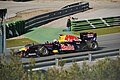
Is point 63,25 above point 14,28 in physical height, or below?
below

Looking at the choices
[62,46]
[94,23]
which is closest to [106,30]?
[94,23]

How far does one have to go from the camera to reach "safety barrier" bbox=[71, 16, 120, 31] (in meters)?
30.0

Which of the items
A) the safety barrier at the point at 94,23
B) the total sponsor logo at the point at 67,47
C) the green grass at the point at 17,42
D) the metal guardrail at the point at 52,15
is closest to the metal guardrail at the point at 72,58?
the total sponsor logo at the point at 67,47

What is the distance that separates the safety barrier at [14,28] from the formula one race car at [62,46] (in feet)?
22.4

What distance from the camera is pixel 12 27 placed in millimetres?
26594

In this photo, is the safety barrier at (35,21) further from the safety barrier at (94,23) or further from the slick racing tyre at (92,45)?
the slick racing tyre at (92,45)

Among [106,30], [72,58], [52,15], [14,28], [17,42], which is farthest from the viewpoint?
[52,15]

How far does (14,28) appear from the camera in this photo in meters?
27.0

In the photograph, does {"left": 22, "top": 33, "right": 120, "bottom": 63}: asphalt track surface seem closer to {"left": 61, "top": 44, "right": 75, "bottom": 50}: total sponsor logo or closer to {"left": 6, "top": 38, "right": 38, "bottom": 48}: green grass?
{"left": 61, "top": 44, "right": 75, "bottom": 50}: total sponsor logo

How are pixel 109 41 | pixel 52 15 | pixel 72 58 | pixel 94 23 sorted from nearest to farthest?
pixel 72 58
pixel 109 41
pixel 94 23
pixel 52 15

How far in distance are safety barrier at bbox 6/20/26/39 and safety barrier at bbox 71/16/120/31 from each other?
423cm

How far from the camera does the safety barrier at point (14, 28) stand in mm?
26312

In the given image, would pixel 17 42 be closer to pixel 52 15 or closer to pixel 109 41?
pixel 109 41

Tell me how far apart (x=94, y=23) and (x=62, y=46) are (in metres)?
12.3
